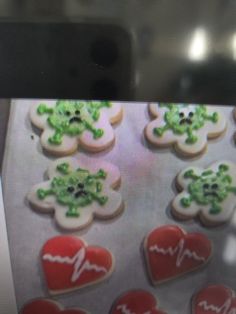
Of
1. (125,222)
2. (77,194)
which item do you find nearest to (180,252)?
(125,222)

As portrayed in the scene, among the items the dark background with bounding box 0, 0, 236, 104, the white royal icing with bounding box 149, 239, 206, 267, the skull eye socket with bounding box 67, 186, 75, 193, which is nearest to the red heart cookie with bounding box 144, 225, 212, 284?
the white royal icing with bounding box 149, 239, 206, 267

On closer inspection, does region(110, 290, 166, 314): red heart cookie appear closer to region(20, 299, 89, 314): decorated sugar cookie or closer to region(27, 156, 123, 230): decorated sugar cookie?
region(20, 299, 89, 314): decorated sugar cookie

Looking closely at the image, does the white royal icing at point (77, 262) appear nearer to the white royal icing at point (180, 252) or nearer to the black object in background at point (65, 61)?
the white royal icing at point (180, 252)

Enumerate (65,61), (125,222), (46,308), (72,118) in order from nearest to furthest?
(65,61) < (46,308) < (125,222) < (72,118)

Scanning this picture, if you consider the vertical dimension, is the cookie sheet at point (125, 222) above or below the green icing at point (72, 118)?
below

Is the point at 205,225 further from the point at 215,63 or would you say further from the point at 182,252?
the point at 215,63

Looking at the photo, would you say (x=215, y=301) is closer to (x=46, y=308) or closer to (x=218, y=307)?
(x=218, y=307)

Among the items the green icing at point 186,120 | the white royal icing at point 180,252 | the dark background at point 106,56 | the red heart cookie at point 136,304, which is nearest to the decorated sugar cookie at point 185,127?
the green icing at point 186,120

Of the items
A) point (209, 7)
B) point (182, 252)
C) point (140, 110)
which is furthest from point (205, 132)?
point (209, 7)
